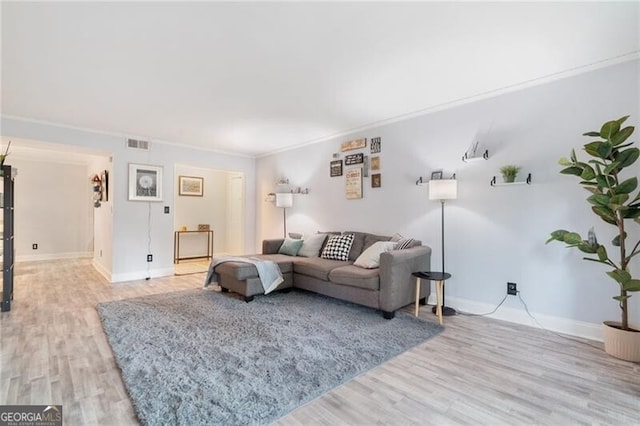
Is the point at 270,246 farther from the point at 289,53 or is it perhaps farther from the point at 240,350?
the point at 289,53

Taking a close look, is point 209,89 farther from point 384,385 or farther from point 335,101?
point 384,385

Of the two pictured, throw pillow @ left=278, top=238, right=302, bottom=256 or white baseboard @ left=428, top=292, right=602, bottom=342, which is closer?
white baseboard @ left=428, top=292, right=602, bottom=342

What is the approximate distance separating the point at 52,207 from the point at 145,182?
12.3 feet

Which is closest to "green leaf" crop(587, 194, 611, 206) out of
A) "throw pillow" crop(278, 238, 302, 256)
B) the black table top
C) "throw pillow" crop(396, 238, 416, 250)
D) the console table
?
the black table top

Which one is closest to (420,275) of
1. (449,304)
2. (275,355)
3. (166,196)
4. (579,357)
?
(449,304)

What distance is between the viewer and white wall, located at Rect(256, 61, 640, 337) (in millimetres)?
2680

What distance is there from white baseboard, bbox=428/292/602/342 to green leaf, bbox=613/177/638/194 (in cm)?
121

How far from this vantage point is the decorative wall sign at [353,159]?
14.7 ft

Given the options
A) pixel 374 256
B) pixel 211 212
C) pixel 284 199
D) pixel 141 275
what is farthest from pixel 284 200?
pixel 211 212

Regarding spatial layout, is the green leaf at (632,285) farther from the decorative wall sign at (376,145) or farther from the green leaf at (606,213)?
the decorative wall sign at (376,145)

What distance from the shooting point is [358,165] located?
4520 millimetres

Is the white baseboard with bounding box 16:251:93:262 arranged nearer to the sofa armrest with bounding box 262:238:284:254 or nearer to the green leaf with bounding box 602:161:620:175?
the sofa armrest with bounding box 262:238:284:254

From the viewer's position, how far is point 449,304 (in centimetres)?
356

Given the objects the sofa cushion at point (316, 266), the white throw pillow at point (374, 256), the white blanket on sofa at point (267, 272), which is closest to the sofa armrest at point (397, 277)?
the white throw pillow at point (374, 256)
